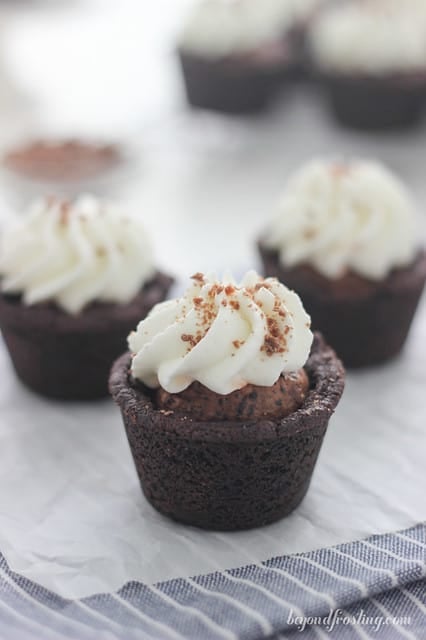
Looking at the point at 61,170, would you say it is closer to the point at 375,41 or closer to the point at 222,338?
the point at 375,41

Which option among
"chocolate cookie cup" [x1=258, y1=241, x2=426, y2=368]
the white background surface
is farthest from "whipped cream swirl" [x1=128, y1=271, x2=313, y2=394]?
"chocolate cookie cup" [x1=258, y1=241, x2=426, y2=368]

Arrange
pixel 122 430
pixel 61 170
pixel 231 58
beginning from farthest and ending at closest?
pixel 231 58 < pixel 61 170 < pixel 122 430

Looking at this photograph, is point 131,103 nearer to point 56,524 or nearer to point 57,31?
point 57,31

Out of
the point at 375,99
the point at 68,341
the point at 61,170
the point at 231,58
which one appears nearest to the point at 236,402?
the point at 68,341

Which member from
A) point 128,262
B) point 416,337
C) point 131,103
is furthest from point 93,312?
point 131,103

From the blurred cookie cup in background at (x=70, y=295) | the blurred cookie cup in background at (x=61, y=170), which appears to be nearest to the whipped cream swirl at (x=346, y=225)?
the blurred cookie cup in background at (x=70, y=295)

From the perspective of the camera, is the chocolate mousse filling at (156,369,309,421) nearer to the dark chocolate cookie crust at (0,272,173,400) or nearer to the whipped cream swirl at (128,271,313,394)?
the whipped cream swirl at (128,271,313,394)

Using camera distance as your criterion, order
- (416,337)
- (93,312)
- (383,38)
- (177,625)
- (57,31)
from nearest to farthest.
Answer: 1. (177,625)
2. (93,312)
3. (416,337)
4. (383,38)
5. (57,31)

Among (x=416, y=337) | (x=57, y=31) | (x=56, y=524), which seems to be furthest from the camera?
(x=57, y=31)
